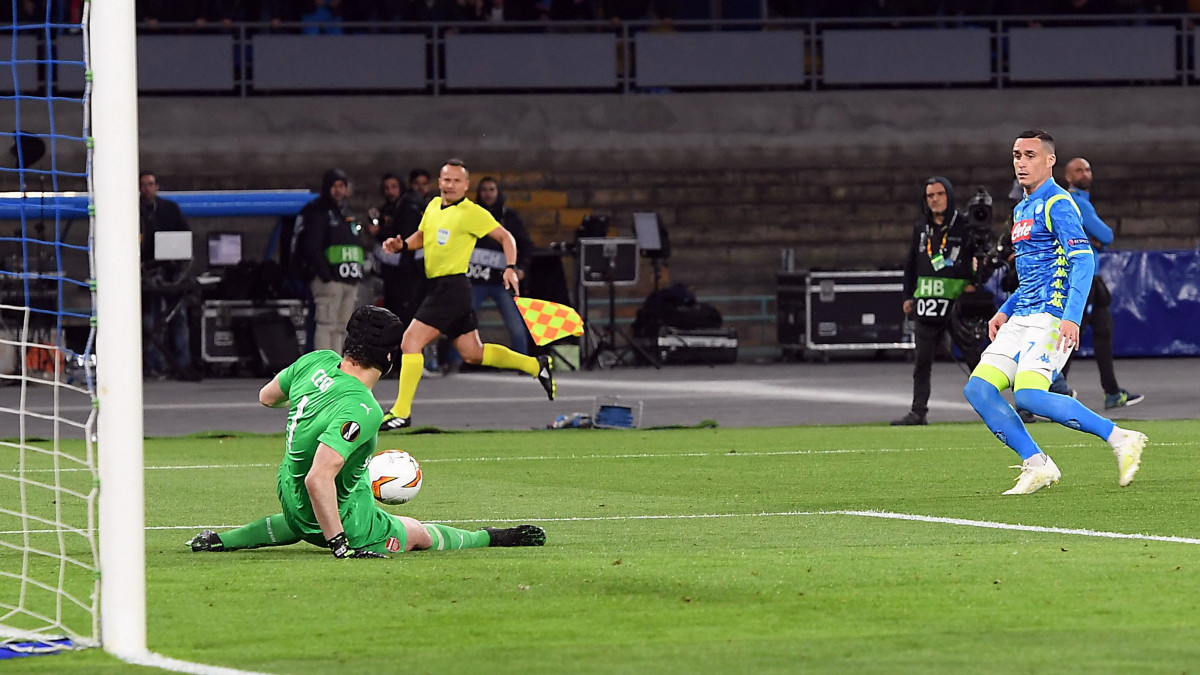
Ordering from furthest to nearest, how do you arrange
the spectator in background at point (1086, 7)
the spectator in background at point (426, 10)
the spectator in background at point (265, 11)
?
the spectator in background at point (1086, 7)
the spectator in background at point (265, 11)
the spectator in background at point (426, 10)

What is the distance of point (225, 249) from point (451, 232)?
8597 millimetres

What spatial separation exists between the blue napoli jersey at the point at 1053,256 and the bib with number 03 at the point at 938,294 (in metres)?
4.84

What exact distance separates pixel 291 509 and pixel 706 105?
20.6 meters

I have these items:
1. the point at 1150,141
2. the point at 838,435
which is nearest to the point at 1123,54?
the point at 1150,141

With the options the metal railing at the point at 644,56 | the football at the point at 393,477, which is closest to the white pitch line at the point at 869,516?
the football at the point at 393,477

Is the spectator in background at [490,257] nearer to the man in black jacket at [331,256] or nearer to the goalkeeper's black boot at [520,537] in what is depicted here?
the man in black jacket at [331,256]

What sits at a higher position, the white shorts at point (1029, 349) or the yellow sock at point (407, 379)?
the white shorts at point (1029, 349)

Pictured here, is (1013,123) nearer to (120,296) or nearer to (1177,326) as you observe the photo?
(1177,326)

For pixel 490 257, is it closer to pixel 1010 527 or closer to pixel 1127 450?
pixel 1127 450

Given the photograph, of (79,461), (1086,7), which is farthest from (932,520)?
(1086,7)

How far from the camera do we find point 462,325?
14.4m

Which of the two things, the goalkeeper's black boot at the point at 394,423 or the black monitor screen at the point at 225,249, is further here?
the black monitor screen at the point at 225,249

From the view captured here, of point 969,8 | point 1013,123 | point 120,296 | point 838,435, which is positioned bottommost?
point 838,435

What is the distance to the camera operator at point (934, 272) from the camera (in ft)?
47.9
